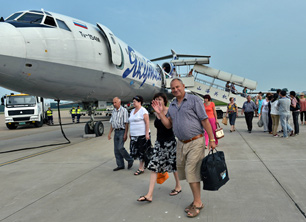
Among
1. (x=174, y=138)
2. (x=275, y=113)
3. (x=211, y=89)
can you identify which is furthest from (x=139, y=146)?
(x=211, y=89)

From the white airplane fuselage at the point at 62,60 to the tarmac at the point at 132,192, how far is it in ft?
7.47

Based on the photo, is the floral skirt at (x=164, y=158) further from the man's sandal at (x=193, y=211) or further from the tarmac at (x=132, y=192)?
the man's sandal at (x=193, y=211)

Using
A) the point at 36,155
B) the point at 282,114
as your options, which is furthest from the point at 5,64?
the point at 282,114

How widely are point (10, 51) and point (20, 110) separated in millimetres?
12470

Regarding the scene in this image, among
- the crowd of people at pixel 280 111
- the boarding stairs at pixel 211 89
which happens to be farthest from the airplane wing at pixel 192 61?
the crowd of people at pixel 280 111

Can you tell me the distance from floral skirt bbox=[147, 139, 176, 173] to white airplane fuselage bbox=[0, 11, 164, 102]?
4371 mm

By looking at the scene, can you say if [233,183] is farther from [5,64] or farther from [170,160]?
[5,64]

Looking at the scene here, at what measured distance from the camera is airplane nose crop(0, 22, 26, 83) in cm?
532

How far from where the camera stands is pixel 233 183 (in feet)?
12.7

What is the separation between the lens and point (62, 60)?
21.5 feet

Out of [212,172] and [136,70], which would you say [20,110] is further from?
[212,172]

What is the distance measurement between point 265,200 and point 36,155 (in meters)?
6.21

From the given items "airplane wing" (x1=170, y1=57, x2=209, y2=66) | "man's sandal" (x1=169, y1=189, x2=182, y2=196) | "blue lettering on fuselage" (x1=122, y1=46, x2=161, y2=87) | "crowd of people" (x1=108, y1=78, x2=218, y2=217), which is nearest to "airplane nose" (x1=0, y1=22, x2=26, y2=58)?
"crowd of people" (x1=108, y1=78, x2=218, y2=217)

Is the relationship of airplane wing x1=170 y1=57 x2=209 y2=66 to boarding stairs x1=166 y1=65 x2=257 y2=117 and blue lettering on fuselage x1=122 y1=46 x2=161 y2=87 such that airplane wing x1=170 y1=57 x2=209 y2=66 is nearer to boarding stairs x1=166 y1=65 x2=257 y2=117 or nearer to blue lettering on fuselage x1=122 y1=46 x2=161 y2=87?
boarding stairs x1=166 y1=65 x2=257 y2=117
